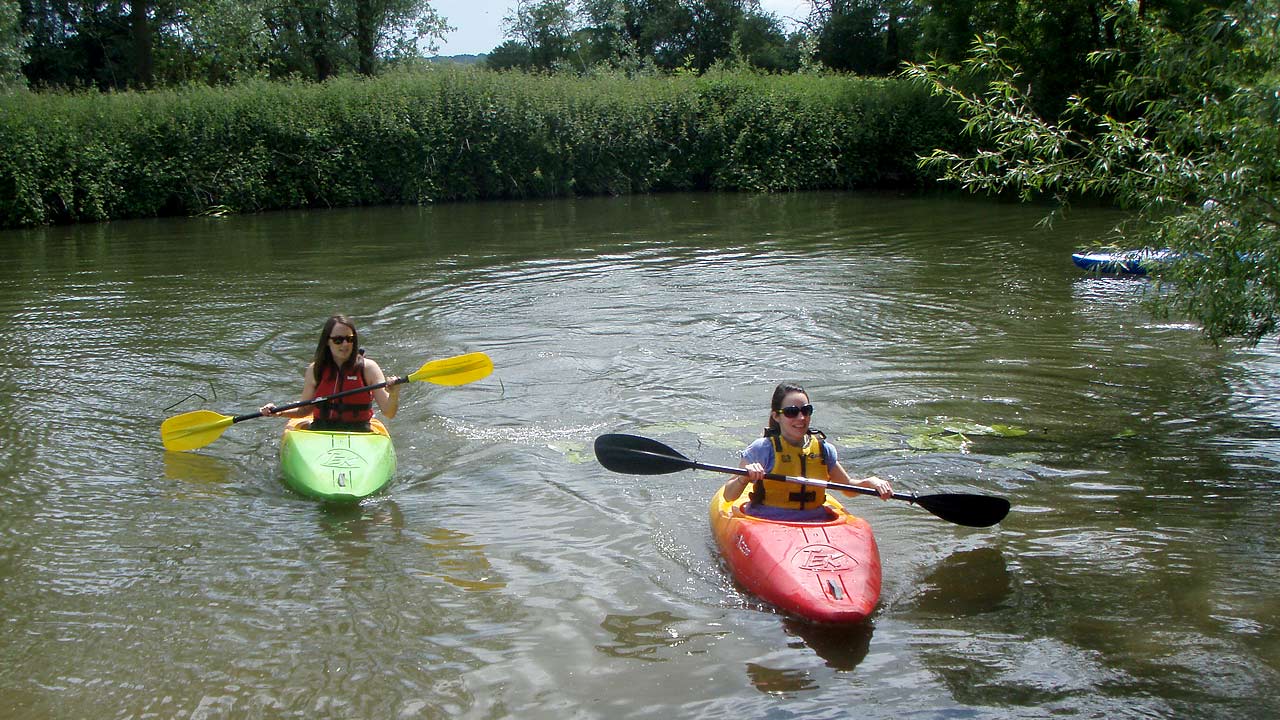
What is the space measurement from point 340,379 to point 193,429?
1103 mm

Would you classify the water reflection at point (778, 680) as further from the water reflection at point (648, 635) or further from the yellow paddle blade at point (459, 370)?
the yellow paddle blade at point (459, 370)

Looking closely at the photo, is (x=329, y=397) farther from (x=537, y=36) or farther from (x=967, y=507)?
(x=537, y=36)

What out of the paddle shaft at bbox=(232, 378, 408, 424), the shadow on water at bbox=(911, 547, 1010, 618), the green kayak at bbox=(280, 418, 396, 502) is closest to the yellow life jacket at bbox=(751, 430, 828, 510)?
the shadow on water at bbox=(911, 547, 1010, 618)

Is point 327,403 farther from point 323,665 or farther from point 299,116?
point 299,116

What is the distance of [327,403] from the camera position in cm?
769

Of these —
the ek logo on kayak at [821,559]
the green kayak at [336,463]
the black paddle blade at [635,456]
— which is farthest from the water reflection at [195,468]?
the ek logo on kayak at [821,559]

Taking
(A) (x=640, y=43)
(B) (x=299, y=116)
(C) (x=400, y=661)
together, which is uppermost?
(A) (x=640, y=43)

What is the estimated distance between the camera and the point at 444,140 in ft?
86.4

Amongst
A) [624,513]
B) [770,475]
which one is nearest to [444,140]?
[624,513]

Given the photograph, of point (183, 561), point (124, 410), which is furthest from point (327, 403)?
point (124, 410)

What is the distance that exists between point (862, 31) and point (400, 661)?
134 ft

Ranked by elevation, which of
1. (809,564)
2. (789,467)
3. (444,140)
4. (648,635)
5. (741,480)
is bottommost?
(648,635)

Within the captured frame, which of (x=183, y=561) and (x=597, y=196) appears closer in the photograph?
(x=183, y=561)

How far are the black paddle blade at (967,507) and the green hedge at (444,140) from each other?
67.4ft
